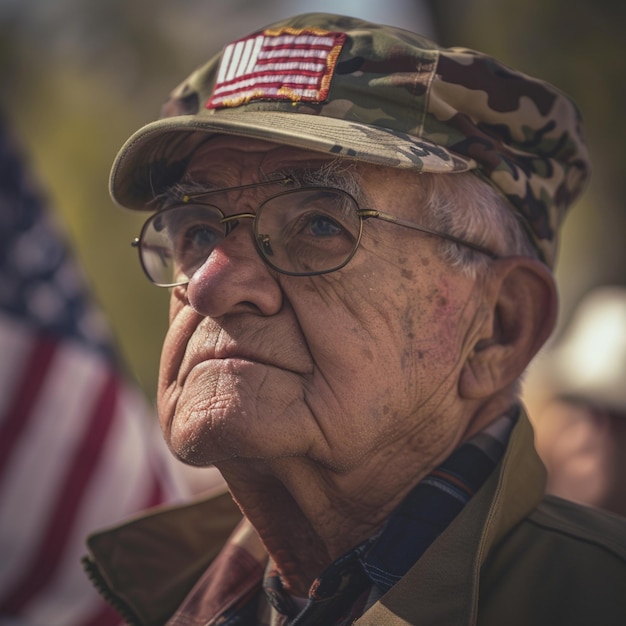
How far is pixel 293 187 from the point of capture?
2078 millimetres

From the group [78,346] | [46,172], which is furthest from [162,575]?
[46,172]

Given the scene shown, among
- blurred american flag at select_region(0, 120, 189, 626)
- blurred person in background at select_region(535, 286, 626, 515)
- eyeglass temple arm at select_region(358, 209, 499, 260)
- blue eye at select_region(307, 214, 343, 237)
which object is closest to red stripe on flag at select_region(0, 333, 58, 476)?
blurred american flag at select_region(0, 120, 189, 626)

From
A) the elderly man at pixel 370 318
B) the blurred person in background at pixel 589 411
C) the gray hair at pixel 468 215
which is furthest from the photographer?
the blurred person in background at pixel 589 411

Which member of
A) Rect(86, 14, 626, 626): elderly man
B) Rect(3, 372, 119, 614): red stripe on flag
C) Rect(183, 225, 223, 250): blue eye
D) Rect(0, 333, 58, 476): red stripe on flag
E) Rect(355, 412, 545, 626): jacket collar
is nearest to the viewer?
Rect(355, 412, 545, 626): jacket collar

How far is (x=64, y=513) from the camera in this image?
4.12m

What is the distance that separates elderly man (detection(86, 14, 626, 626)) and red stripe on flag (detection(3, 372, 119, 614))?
1.96 metres

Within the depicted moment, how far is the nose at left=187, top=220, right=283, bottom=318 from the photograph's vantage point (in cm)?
196

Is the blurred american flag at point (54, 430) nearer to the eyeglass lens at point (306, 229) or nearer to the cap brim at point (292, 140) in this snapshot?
the cap brim at point (292, 140)

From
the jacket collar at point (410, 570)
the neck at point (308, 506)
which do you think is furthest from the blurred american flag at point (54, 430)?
the neck at point (308, 506)

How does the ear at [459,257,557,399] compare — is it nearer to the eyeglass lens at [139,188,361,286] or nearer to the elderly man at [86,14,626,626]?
the elderly man at [86,14,626,626]

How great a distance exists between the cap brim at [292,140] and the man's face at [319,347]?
97mm

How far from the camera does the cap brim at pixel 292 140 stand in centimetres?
191

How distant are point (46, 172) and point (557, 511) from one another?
523 inches

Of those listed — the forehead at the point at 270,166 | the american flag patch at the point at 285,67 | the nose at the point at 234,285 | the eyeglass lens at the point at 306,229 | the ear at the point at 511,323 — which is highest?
the american flag patch at the point at 285,67
